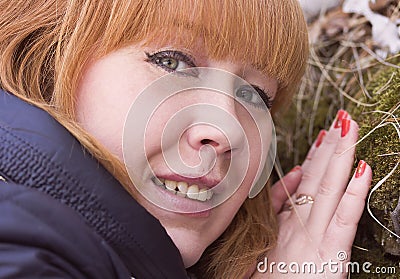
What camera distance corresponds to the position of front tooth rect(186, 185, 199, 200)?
1.66m

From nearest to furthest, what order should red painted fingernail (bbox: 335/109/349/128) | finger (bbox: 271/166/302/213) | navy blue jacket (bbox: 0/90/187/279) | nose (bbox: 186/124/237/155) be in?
navy blue jacket (bbox: 0/90/187/279)
nose (bbox: 186/124/237/155)
red painted fingernail (bbox: 335/109/349/128)
finger (bbox: 271/166/302/213)

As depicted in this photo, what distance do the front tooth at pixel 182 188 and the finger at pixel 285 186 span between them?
52cm

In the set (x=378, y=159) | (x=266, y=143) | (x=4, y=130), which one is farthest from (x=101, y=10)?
(x=378, y=159)

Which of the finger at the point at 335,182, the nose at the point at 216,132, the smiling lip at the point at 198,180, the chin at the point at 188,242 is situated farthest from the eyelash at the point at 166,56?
the finger at the point at 335,182

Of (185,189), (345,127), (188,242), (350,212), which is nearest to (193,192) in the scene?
(185,189)

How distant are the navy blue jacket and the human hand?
45cm

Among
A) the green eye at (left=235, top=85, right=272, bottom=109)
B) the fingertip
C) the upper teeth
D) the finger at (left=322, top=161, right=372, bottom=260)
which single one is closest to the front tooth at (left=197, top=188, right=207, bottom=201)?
the upper teeth

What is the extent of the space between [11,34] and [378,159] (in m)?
1.01

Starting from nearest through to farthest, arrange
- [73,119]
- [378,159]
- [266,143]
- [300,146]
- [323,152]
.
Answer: [73,119], [378,159], [266,143], [323,152], [300,146]

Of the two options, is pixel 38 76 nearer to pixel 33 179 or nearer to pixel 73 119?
pixel 73 119

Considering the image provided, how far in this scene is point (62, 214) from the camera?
140 centimetres

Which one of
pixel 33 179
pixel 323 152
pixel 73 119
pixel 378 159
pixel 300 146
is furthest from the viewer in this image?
pixel 300 146

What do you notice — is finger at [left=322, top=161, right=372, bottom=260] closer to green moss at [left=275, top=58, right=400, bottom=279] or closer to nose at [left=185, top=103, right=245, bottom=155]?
green moss at [left=275, top=58, right=400, bottom=279]

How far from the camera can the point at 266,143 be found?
188 centimetres
